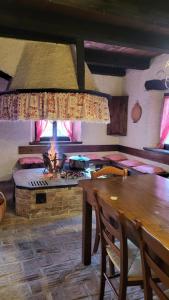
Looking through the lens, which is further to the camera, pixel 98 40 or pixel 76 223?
pixel 76 223

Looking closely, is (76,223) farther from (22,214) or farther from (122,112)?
(122,112)

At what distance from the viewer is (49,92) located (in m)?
2.25

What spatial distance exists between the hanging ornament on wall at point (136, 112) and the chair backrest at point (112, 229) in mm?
3828

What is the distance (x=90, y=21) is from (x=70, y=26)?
25 centimetres

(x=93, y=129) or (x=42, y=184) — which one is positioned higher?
(x=93, y=129)

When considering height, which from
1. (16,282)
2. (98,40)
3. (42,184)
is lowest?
(16,282)

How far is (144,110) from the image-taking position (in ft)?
16.6

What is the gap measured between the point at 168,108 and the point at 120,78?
170 centimetres

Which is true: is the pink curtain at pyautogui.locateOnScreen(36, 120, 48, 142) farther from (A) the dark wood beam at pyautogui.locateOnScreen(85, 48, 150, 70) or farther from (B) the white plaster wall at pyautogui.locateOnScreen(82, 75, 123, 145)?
(A) the dark wood beam at pyautogui.locateOnScreen(85, 48, 150, 70)

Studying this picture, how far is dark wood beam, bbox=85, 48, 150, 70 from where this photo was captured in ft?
14.6

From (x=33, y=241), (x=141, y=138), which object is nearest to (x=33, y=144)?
(x=141, y=138)

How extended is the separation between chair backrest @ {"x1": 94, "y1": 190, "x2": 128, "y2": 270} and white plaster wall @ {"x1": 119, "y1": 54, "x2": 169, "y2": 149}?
3.53 metres

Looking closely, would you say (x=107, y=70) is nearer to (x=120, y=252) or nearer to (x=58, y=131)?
(x=58, y=131)

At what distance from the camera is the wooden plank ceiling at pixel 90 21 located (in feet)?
7.24
